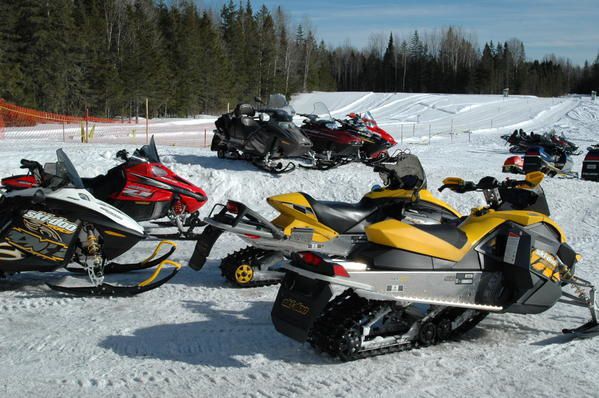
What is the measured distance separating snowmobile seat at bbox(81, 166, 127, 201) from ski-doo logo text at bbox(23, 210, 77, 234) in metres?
1.89

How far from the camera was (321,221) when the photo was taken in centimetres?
545

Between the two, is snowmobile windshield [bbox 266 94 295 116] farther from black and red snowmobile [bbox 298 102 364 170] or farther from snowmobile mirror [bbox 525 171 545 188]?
snowmobile mirror [bbox 525 171 545 188]

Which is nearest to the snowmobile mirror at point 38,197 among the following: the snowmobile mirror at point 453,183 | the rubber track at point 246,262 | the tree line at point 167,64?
the rubber track at point 246,262

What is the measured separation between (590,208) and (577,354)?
624cm

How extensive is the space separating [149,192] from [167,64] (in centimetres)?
3457

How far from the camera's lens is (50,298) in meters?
4.92

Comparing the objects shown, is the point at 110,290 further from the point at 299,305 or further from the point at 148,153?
the point at 148,153

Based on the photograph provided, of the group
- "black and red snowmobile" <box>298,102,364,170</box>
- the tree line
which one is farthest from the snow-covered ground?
the tree line

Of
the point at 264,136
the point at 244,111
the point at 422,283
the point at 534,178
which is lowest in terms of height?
the point at 422,283

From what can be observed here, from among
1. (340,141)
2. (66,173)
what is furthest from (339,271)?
(340,141)

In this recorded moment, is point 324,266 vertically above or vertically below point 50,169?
below

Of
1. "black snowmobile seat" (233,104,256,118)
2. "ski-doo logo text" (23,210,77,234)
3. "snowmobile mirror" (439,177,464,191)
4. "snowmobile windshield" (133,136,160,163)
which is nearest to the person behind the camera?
"snowmobile mirror" (439,177,464,191)

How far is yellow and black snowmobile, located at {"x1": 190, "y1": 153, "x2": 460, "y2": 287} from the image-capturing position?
5312 mm

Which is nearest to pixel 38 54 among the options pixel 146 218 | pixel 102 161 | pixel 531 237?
pixel 102 161
